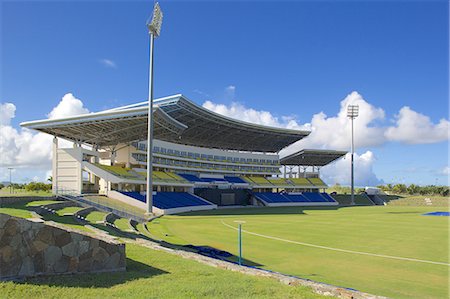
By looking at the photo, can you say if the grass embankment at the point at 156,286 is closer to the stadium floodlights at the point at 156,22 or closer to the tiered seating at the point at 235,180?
the stadium floodlights at the point at 156,22

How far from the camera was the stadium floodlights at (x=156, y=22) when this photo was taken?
156 ft

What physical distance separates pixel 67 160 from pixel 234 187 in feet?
138

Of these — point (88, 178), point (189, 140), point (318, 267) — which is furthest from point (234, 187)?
point (318, 267)

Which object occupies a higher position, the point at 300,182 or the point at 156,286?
the point at 156,286

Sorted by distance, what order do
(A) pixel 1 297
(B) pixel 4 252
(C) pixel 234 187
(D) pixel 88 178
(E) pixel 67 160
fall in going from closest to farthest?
1. (A) pixel 1 297
2. (B) pixel 4 252
3. (E) pixel 67 160
4. (D) pixel 88 178
5. (C) pixel 234 187

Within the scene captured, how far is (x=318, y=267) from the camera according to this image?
1770cm

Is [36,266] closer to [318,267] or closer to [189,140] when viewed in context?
[318,267]

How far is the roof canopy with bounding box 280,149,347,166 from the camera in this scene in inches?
3649

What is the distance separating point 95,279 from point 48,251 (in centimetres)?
141

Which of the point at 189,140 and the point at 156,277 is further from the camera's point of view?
the point at 189,140

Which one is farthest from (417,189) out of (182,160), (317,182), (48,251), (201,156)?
(48,251)

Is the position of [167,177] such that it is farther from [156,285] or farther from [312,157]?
[156,285]

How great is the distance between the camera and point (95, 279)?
8.93m

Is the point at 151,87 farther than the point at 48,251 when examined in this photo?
Yes
